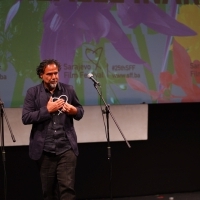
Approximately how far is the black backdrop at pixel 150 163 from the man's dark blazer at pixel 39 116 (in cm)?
133

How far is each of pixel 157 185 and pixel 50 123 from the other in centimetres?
219

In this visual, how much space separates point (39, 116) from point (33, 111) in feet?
0.44

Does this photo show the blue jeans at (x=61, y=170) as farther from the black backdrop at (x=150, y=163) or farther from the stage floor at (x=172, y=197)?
the stage floor at (x=172, y=197)

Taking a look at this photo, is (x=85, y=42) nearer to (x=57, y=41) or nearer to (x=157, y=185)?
(x=57, y=41)

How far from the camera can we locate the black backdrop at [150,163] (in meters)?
5.31

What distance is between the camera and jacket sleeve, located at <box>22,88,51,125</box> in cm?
377

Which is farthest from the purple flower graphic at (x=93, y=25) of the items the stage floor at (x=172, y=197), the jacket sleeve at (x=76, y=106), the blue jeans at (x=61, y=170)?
the stage floor at (x=172, y=197)

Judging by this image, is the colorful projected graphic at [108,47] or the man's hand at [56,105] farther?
the colorful projected graphic at [108,47]

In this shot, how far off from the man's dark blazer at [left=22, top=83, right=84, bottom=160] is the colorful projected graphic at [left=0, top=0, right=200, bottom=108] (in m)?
0.94

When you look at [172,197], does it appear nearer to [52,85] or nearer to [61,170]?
[61,170]

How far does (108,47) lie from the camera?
16.5 ft

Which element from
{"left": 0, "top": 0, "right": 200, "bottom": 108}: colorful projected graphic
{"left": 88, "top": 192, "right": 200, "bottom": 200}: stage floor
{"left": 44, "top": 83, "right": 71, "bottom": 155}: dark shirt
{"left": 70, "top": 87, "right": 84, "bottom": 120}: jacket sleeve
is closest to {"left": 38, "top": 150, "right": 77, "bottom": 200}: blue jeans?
{"left": 44, "top": 83, "right": 71, "bottom": 155}: dark shirt

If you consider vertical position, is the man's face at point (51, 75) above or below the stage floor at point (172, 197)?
above

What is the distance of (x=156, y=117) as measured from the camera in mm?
5418
